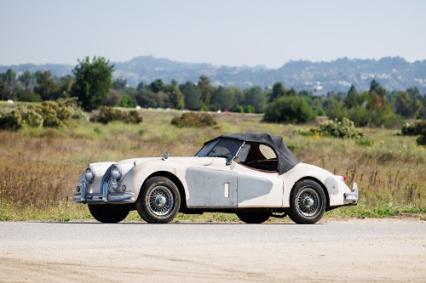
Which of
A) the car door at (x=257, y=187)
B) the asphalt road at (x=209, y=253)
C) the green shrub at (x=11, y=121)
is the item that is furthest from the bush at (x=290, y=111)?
the asphalt road at (x=209, y=253)

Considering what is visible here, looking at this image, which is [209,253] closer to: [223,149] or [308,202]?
[223,149]

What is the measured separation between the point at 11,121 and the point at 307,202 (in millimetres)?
49418

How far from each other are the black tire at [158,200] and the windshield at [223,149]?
128cm

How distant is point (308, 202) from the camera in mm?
17938

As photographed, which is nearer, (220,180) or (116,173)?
(116,173)

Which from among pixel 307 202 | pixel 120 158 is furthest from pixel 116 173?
pixel 120 158

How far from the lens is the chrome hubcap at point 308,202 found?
17.8 m

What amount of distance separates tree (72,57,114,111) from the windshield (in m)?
92.9

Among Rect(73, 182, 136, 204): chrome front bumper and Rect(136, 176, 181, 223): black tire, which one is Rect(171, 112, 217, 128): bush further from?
Rect(136, 176, 181, 223): black tire

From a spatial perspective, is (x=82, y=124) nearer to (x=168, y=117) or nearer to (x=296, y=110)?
(x=168, y=117)

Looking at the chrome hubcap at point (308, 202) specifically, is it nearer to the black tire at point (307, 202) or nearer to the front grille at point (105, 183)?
the black tire at point (307, 202)

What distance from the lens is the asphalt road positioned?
11.3m

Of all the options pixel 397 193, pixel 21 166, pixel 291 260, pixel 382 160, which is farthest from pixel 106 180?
pixel 382 160

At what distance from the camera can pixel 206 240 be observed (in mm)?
14711
